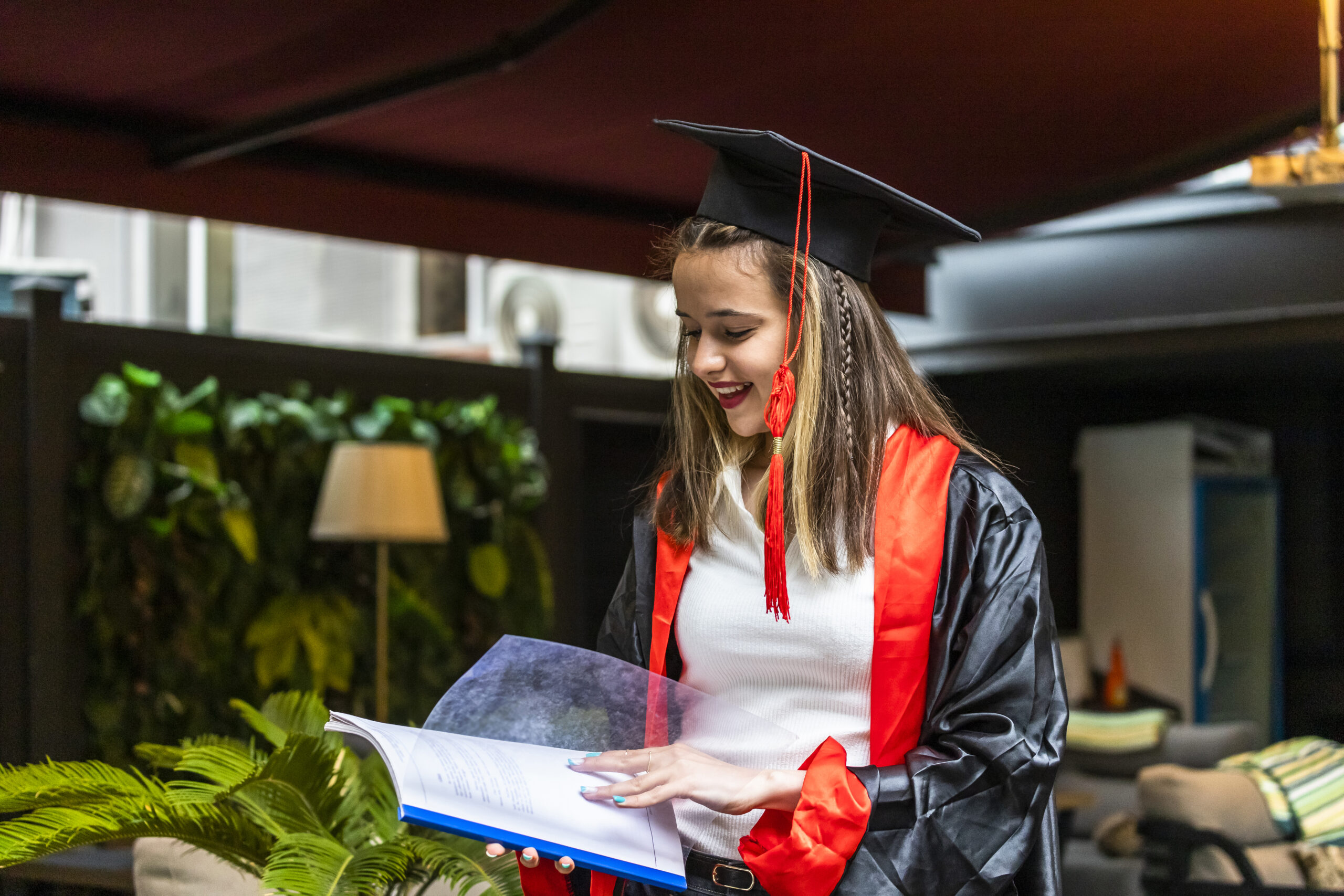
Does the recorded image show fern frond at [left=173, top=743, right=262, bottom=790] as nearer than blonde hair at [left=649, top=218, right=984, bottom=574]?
No

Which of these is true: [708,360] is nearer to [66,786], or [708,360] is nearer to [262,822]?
[262,822]

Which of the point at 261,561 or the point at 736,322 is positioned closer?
the point at 736,322

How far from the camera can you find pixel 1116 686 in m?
6.47

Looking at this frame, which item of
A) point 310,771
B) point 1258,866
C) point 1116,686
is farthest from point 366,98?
point 1116,686

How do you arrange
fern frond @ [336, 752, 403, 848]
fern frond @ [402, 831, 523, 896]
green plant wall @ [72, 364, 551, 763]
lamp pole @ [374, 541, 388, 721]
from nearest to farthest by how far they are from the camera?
fern frond @ [402, 831, 523, 896] → fern frond @ [336, 752, 403, 848] → green plant wall @ [72, 364, 551, 763] → lamp pole @ [374, 541, 388, 721]

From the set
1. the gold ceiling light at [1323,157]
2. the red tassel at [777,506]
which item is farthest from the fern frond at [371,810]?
the gold ceiling light at [1323,157]

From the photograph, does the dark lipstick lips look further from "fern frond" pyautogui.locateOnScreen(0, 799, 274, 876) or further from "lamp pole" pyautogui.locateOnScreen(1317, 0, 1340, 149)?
"lamp pole" pyautogui.locateOnScreen(1317, 0, 1340, 149)

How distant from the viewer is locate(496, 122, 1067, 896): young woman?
3.92 ft

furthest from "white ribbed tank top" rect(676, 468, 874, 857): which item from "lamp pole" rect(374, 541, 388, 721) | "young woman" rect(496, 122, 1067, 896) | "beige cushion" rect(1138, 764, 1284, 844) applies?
"lamp pole" rect(374, 541, 388, 721)

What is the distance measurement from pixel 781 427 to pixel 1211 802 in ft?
8.76

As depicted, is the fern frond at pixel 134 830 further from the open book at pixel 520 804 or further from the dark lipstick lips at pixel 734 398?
the dark lipstick lips at pixel 734 398

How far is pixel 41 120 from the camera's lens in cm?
258

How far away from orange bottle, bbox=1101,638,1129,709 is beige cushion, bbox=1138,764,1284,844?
3.06 meters

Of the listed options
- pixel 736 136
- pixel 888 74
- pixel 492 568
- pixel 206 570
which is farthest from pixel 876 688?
pixel 492 568
